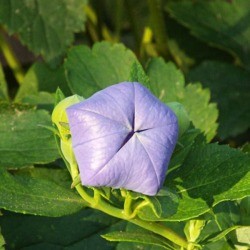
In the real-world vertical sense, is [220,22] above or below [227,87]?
above

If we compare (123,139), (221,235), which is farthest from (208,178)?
(123,139)

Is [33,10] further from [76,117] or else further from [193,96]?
[76,117]

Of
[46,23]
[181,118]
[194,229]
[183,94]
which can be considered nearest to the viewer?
[181,118]

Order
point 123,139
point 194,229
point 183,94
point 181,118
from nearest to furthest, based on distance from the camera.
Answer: point 123,139 < point 181,118 < point 194,229 < point 183,94

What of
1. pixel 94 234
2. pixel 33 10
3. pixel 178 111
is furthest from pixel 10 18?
pixel 178 111

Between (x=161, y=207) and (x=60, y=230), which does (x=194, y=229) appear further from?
(x=60, y=230)

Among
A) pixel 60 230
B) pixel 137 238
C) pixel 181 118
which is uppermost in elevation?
pixel 181 118
